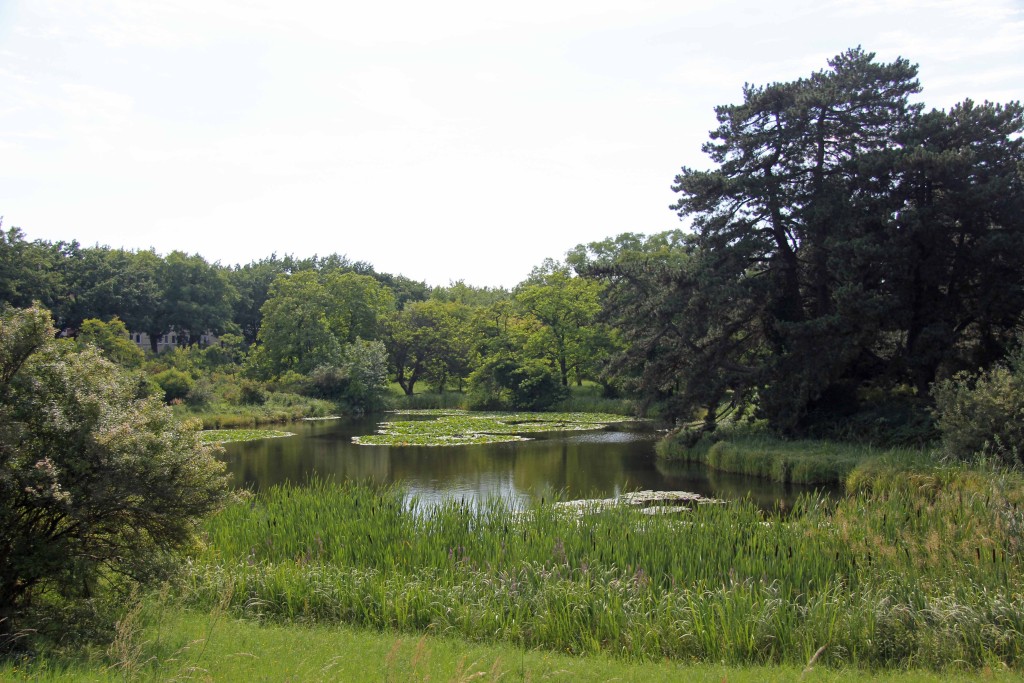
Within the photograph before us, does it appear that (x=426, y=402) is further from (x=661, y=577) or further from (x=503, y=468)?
(x=661, y=577)

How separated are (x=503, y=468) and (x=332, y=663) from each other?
1751 centimetres

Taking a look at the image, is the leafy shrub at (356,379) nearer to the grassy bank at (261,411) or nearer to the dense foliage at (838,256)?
the grassy bank at (261,411)

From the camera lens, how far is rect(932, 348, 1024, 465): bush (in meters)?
15.0

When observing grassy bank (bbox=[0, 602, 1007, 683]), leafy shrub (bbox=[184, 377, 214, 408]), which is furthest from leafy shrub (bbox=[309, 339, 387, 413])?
grassy bank (bbox=[0, 602, 1007, 683])

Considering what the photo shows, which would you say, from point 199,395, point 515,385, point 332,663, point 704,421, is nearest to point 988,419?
point 704,421

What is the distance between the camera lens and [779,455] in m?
21.6

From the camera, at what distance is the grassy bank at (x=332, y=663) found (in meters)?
5.61

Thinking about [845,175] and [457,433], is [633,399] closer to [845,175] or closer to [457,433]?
[457,433]

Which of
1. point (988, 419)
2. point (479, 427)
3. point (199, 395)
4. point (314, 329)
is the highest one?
point (314, 329)

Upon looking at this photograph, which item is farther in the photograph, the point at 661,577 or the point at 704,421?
the point at 704,421

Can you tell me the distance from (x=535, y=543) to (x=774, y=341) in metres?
17.7

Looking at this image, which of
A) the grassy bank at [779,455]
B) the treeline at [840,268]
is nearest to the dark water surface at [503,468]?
the grassy bank at [779,455]

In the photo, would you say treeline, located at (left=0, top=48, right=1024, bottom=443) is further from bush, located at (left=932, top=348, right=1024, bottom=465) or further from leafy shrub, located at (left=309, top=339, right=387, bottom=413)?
leafy shrub, located at (left=309, top=339, right=387, bottom=413)

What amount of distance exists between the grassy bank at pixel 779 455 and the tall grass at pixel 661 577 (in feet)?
25.0
